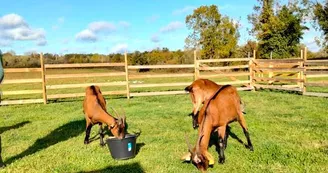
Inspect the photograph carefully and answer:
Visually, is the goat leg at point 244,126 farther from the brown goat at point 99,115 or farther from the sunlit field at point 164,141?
the brown goat at point 99,115

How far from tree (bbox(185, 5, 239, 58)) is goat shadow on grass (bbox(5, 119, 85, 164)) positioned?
3575 centimetres

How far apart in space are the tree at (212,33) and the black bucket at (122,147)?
3828 cm

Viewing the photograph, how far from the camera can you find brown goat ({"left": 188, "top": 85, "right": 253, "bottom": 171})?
432 centimetres

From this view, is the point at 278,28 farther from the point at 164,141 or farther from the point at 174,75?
the point at 164,141

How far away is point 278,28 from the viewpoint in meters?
35.2

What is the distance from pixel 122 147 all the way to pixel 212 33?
1565 inches

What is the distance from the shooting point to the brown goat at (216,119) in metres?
4.32

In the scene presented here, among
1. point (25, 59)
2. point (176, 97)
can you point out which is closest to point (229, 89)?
point (176, 97)

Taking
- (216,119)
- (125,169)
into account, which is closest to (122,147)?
(125,169)

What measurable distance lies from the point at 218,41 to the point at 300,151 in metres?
38.7

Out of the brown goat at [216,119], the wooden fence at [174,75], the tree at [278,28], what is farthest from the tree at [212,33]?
the brown goat at [216,119]

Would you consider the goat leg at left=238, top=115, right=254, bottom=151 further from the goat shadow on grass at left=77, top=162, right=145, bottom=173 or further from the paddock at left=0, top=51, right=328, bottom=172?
the goat shadow on grass at left=77, top=162, right=145, bottom=173

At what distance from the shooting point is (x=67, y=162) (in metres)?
5.52

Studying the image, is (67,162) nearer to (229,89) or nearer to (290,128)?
(229,89)
